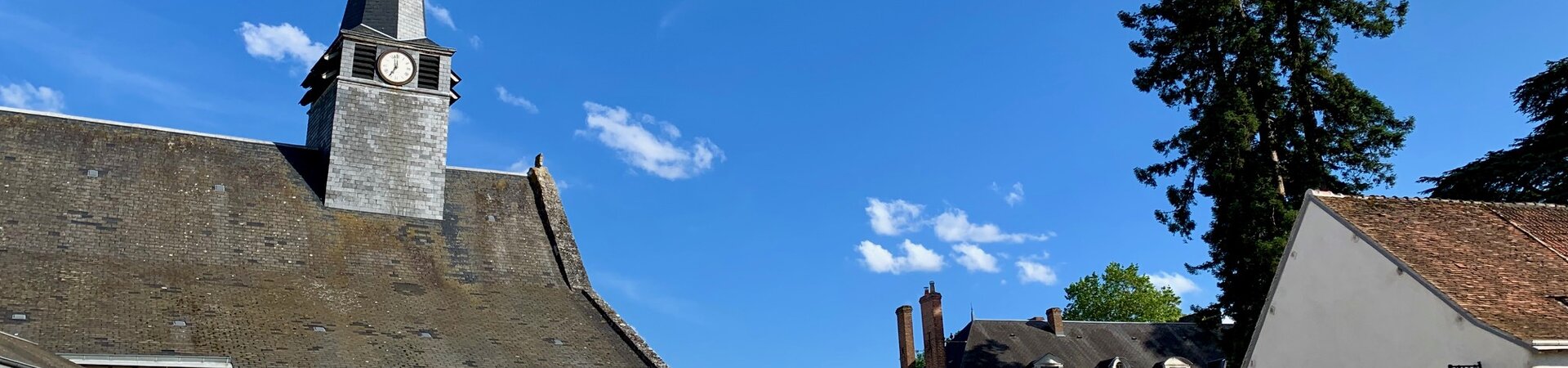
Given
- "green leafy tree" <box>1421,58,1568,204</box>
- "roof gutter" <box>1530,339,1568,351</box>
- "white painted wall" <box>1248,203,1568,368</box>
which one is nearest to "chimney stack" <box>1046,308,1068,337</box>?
"green leafy tree" <box>1421,58,1568,204</box>

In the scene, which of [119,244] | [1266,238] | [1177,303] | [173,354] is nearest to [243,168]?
[119,244]

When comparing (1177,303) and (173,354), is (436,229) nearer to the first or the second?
(173,354)

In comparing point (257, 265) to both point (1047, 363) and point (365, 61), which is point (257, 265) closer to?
point (365, 61)

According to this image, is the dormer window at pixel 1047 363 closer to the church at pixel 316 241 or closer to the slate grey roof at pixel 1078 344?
the slate grey roof at pixel 1078 344

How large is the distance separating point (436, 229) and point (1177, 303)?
1343 inches

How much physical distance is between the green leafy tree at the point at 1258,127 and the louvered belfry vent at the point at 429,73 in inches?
606

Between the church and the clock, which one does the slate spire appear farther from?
the clock

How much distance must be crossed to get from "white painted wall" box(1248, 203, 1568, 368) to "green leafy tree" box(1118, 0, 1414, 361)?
365 cm

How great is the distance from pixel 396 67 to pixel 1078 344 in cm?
2246

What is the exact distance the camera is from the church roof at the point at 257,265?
1805 cm

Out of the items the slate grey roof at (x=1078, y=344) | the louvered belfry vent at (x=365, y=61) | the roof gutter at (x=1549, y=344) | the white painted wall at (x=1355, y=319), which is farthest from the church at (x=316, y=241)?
the slate grey roof at (x=1078, y=344)

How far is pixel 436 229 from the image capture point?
2391 centimetres

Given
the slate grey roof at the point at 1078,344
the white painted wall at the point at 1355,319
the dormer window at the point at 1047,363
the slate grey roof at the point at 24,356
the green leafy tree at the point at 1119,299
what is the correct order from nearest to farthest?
1. the slate grey roof at the point at 24,356
2. the white painted wall at the point at 1355,319
3. the dormer window at the point at 1047,363
4. the slate grey roof at the point at 1078,344
5. the green leafy tree at the point at 1119,299

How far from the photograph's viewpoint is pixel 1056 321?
37.1 meters
